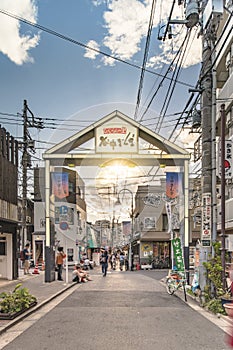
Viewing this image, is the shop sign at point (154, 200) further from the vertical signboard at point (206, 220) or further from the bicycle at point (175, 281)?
the vertical signboard at point (206, 220)

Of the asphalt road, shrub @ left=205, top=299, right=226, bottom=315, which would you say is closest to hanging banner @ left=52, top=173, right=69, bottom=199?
the asphalt road

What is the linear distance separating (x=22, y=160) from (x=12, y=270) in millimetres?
8621

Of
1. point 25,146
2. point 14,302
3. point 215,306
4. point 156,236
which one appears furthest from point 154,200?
point 14,302

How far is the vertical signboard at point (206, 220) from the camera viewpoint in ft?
41.4

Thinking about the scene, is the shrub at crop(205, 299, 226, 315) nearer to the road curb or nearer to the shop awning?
the road curb

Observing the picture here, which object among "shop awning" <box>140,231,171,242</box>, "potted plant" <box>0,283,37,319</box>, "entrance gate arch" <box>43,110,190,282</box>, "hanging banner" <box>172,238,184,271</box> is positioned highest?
"entrance gate arch" <box>43,110,190,282</box>

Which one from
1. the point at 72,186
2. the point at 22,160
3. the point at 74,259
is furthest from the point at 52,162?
the point at 74,259

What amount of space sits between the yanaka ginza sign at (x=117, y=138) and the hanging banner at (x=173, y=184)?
1.94 m

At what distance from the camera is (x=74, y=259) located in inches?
1622

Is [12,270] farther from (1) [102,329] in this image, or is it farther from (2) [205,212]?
(1) [102,329]

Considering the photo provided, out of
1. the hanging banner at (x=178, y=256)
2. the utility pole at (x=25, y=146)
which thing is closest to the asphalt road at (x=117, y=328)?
the hanging banner at (x=178, y=256)

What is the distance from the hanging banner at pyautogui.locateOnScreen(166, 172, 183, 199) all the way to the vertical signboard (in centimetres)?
765

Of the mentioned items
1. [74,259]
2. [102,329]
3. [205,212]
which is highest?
[205,212]

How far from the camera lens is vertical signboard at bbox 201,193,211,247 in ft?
41.4
